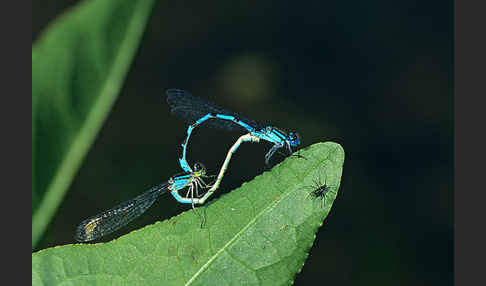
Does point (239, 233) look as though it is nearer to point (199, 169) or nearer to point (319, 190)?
point (319, 190)

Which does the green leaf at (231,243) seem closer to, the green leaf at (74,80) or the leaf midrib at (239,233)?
the leaf midrib at (239,233)

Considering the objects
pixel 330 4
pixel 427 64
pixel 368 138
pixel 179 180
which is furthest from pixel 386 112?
pixel 179 180

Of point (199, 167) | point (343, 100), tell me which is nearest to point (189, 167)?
point (199, 167)

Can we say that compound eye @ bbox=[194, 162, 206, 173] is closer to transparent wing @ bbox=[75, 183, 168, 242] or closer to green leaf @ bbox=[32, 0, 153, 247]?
transparent wing @ bbox=[75, 183, 168, 242]

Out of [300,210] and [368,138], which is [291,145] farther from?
→ [368,138]

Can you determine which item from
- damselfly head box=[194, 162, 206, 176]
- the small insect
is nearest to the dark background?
damselfly head box=[194, 162, 206, 176]

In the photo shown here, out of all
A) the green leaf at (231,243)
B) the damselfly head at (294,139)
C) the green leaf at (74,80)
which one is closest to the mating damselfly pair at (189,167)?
the damselfly head at (294,139)
